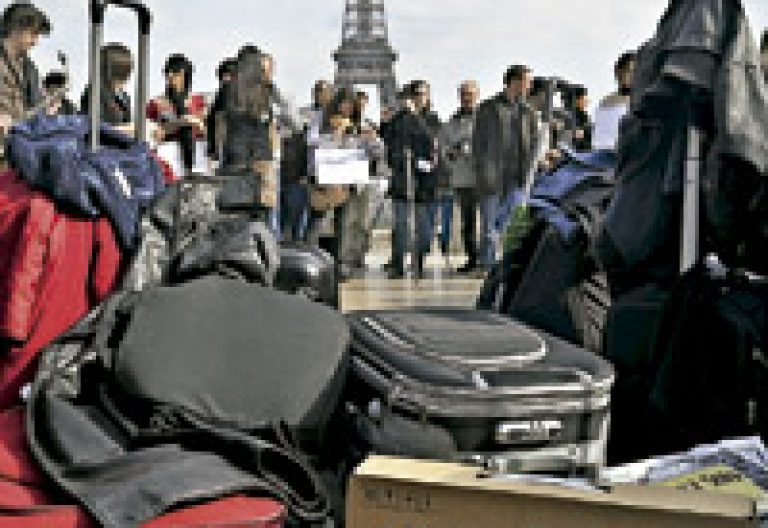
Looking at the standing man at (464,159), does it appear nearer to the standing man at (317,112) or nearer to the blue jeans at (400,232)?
the blue jeans at (400,232)

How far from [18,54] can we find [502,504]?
220 inches

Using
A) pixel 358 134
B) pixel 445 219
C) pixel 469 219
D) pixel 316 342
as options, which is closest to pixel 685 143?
pixel 316 342

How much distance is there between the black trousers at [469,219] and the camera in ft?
41.3

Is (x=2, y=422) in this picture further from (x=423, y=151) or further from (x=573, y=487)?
(x=423, y=151)

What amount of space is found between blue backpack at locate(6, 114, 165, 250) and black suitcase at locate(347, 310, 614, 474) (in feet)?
3.45

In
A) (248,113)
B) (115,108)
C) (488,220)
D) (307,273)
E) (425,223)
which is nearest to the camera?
(307,273)

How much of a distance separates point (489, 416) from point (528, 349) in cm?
30

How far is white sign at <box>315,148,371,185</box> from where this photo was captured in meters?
10.6

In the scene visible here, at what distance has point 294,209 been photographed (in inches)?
429

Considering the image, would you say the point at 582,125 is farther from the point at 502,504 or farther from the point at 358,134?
the point at 502,504

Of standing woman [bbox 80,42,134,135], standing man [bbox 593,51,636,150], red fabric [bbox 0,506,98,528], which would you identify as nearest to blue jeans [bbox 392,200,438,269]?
standing man [bbox 593,51,636,150]

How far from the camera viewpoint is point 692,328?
3.33 meters

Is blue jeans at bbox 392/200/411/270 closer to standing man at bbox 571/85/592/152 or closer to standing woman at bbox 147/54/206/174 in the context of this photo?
standing man at bbox 571/85/592/152

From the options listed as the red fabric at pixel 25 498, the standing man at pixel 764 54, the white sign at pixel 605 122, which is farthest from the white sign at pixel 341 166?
the red fabric at pixel 25 498
